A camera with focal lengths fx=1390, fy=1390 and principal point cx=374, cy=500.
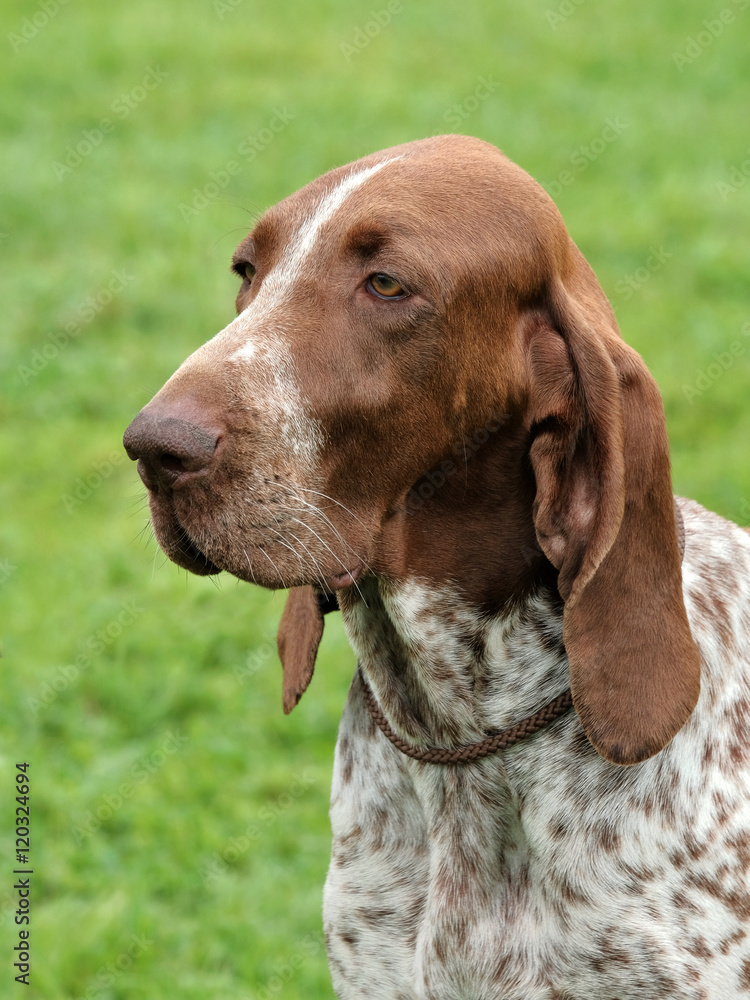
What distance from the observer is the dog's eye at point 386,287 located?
2.98m

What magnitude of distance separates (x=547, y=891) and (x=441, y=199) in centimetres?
159

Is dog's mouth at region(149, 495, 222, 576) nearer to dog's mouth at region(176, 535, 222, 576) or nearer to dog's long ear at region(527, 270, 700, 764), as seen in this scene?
dog's mouth at region(176, 535, 222, 576)

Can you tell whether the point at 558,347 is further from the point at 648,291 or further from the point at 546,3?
the point at 546,3

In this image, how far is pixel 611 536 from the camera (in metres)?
3.02

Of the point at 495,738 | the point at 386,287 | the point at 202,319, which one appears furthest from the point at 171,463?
the point at 202,319

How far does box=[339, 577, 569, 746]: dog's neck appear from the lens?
10.9 feet

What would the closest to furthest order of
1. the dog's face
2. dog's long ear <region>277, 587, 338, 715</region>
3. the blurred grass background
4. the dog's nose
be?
the dog's nose, the dog's face, dog's long ear <region>277, 587, 338, 715</region>, the blurred grass background

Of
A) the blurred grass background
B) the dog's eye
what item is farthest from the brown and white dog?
the blurred grass background

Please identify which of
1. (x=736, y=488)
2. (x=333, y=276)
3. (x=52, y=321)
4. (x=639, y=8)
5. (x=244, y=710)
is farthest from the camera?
(x=639, y=8)

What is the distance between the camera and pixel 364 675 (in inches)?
141

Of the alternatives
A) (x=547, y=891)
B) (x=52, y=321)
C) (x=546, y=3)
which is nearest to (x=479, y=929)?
(x=547, y=891)

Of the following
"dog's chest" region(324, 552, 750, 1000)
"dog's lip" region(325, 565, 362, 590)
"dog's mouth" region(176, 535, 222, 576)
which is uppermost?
"dog's mouth" region(176, 535, 222, 576)

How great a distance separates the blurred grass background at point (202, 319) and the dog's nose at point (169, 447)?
7.61ft

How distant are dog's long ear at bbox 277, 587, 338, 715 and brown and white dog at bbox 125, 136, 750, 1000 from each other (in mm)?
389
